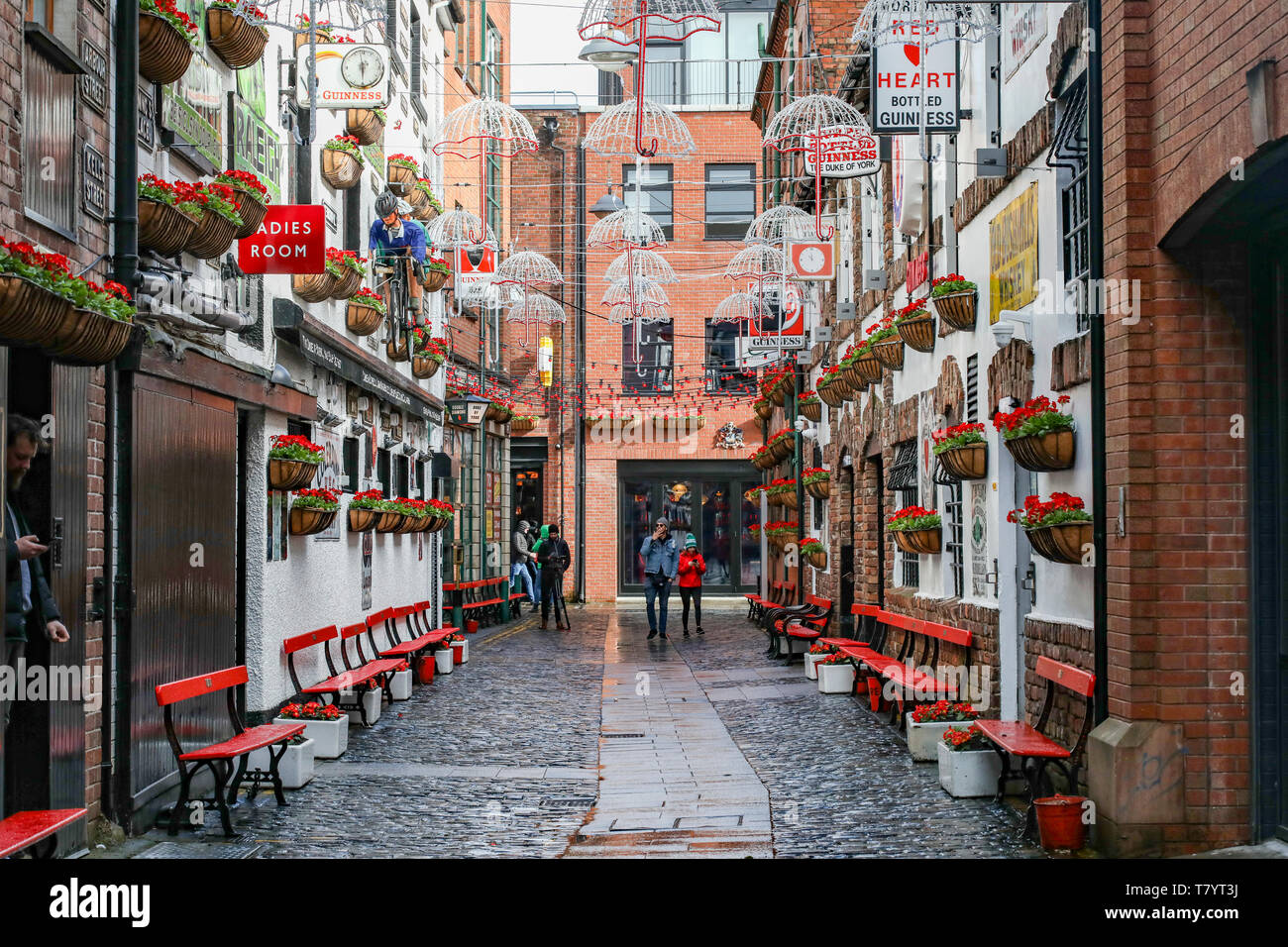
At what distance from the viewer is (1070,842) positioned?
8.00 metres

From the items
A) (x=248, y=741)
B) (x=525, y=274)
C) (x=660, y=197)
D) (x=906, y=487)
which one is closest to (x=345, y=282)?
(x=248, y=741)

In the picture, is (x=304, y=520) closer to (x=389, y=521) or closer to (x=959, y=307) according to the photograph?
(x=389, y=521)

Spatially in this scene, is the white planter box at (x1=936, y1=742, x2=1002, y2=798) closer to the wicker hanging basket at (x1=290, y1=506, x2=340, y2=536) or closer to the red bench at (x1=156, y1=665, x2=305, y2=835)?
the red bench at (x1=156, y1=665, x2=305, y2=835)

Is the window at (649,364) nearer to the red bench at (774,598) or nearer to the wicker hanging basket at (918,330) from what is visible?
the red bench at (774,598)

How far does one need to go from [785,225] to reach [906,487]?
261 inches

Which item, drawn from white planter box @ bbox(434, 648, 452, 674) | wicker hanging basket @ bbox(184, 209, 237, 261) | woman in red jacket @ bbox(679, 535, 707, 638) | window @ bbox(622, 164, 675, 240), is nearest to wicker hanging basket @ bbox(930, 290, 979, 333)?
wicker hanging basket @ bbox(184, 209, 237, 261)

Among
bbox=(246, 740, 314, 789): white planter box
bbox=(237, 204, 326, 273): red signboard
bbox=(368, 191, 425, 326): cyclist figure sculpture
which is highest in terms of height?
bbox=(368, 191, 425, 326): cyclist figure sculpture

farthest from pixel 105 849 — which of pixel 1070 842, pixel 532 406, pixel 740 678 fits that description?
pixel 532 406

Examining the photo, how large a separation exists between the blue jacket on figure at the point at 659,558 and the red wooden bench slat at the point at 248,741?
14.3 meters

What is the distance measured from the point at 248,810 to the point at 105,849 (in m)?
1.48

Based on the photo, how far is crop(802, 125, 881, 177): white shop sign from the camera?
14.8 meters

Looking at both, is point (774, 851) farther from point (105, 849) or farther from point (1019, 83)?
point (1019, 83)

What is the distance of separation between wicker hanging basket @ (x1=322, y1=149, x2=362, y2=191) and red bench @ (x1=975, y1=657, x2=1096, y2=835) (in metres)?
8.49
